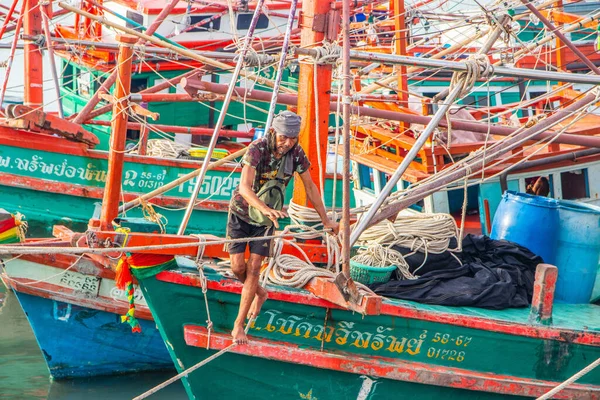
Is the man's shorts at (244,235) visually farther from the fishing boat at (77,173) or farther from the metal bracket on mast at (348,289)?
the fishing boat at (77,173)

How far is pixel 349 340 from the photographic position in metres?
7.46

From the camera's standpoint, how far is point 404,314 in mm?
7340

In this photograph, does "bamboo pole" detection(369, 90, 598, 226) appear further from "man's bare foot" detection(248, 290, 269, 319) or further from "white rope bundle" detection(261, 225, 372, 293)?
"man's bare foot" detection(248, 290, 269, 319)

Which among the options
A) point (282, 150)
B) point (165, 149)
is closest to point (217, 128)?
point (282, 150)

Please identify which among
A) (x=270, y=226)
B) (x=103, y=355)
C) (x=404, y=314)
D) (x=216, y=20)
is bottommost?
(x=103, y=355)

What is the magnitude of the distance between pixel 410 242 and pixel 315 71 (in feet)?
5.66

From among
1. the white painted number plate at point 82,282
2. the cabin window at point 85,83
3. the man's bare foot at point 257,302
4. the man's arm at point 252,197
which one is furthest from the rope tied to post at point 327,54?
the cabin window at point 85,83

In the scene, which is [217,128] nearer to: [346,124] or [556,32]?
[346,124]

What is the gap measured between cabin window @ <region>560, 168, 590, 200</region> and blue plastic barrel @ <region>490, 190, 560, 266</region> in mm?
2289

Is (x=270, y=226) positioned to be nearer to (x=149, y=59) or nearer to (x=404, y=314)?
(x=404, y=314)

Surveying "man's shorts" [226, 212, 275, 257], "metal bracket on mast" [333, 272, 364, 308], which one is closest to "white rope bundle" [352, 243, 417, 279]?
"metal bracket on mast" [333, 272, 364, 308]

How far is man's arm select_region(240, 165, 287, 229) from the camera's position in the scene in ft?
20.6

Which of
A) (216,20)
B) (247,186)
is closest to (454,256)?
(247,186)

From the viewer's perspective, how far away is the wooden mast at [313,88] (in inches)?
310
